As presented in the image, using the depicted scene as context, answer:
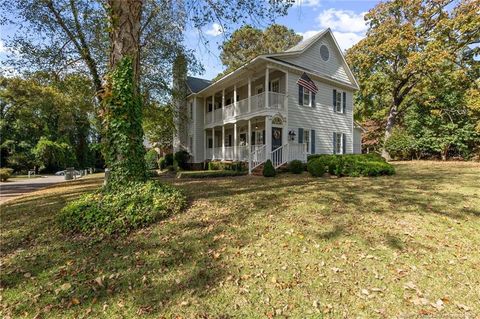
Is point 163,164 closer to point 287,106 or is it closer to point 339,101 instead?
point 287,106

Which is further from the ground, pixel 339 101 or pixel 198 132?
pixel 339 101

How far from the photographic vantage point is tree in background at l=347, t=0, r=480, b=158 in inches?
776

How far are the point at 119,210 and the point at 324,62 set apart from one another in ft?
55.1

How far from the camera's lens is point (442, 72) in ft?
68.5

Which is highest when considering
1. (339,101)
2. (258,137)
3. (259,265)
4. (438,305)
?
(339,101)

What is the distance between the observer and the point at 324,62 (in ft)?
59.0

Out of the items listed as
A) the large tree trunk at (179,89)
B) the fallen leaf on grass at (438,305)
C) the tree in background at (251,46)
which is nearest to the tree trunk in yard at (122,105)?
the fallen leaf on grass at (438,305)

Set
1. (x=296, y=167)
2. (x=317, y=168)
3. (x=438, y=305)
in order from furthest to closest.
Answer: (x=296, y=167) → (x=317, y=168) → (x=438, y=305)

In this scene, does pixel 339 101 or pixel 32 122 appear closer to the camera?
pixel 339 101

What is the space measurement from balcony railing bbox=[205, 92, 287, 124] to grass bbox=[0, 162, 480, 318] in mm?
10045

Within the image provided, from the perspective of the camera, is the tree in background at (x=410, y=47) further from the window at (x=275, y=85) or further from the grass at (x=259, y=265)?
the grass at (x=259, y=265)

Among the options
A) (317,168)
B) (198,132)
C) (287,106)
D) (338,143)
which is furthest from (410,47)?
(198,132)

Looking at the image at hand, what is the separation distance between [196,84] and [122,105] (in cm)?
1968

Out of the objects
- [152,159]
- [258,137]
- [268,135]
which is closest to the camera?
[268,135]
